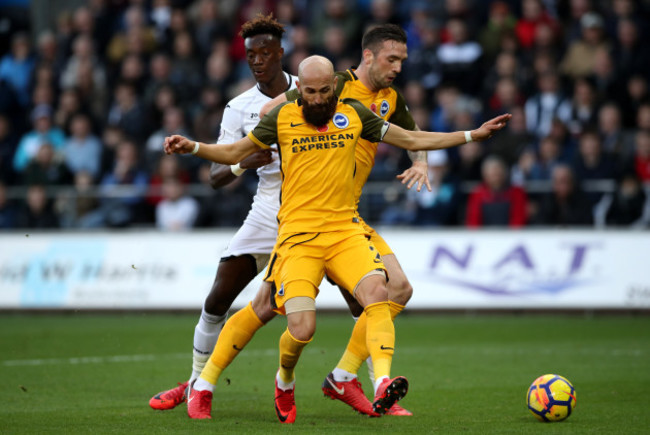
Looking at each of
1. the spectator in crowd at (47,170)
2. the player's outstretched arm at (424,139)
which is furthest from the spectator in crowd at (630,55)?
the player's outstretched arm at (424,139)

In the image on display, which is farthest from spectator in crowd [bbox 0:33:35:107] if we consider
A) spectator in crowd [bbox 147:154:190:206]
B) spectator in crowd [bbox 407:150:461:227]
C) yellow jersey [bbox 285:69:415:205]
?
yellow jersey [bbox 285:69:415:205]

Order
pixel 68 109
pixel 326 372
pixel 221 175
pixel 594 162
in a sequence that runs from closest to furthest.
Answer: pixel 221 175 → pixel 326 372 → pixel 594 162 → pixel 68 109

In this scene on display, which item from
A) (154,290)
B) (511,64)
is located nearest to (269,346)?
(154,290)

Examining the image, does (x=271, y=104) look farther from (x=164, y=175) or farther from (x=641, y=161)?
(x=164, y=175)

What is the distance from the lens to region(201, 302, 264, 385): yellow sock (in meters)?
7.71

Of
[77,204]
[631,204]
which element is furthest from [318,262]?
[77,204]

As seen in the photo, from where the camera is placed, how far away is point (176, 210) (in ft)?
57.0

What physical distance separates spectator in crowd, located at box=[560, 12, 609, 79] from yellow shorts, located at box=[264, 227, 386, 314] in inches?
440

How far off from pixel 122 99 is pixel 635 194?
949 cm

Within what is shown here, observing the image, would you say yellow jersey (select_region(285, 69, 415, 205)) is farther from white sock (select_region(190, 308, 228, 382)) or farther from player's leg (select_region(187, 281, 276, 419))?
white sock (select_region(190, 308, 228, 382))

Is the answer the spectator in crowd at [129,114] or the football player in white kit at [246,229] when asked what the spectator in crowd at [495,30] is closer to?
the spectator in crowd at [129,114]

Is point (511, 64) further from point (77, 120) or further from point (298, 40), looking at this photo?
point (77, 120)

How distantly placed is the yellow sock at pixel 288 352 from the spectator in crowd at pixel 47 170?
39.2 feet

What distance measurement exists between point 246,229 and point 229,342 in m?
0.98
